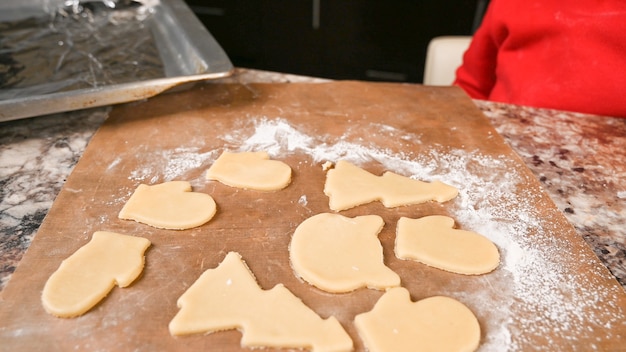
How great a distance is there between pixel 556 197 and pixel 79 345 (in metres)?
0.87

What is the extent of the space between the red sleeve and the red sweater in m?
0.01

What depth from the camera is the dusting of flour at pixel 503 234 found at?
2.22 feet

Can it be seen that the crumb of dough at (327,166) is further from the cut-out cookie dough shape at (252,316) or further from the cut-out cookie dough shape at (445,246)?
the cut-out cookie dough shape at (252,316)

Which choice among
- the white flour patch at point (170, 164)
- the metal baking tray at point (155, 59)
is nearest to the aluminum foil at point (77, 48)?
the metal baking tray at point (155, 59)

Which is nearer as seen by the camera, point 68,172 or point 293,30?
point 68,172

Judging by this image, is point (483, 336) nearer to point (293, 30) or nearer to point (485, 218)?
point (485, 218)

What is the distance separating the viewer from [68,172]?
98 centimetres

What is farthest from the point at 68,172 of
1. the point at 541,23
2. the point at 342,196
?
the point at 541,23

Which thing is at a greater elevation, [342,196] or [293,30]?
[342,196]

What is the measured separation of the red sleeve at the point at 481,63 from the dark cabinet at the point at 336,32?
115 cm

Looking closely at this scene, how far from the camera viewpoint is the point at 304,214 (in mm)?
877

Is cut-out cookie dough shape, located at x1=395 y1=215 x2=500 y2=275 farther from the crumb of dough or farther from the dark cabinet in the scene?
the dark cabinet

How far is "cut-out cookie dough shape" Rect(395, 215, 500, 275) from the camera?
0.76 m

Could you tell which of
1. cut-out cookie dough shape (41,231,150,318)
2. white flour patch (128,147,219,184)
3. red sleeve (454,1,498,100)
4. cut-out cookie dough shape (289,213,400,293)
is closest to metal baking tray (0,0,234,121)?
white flour patch (128,147,219,184)
